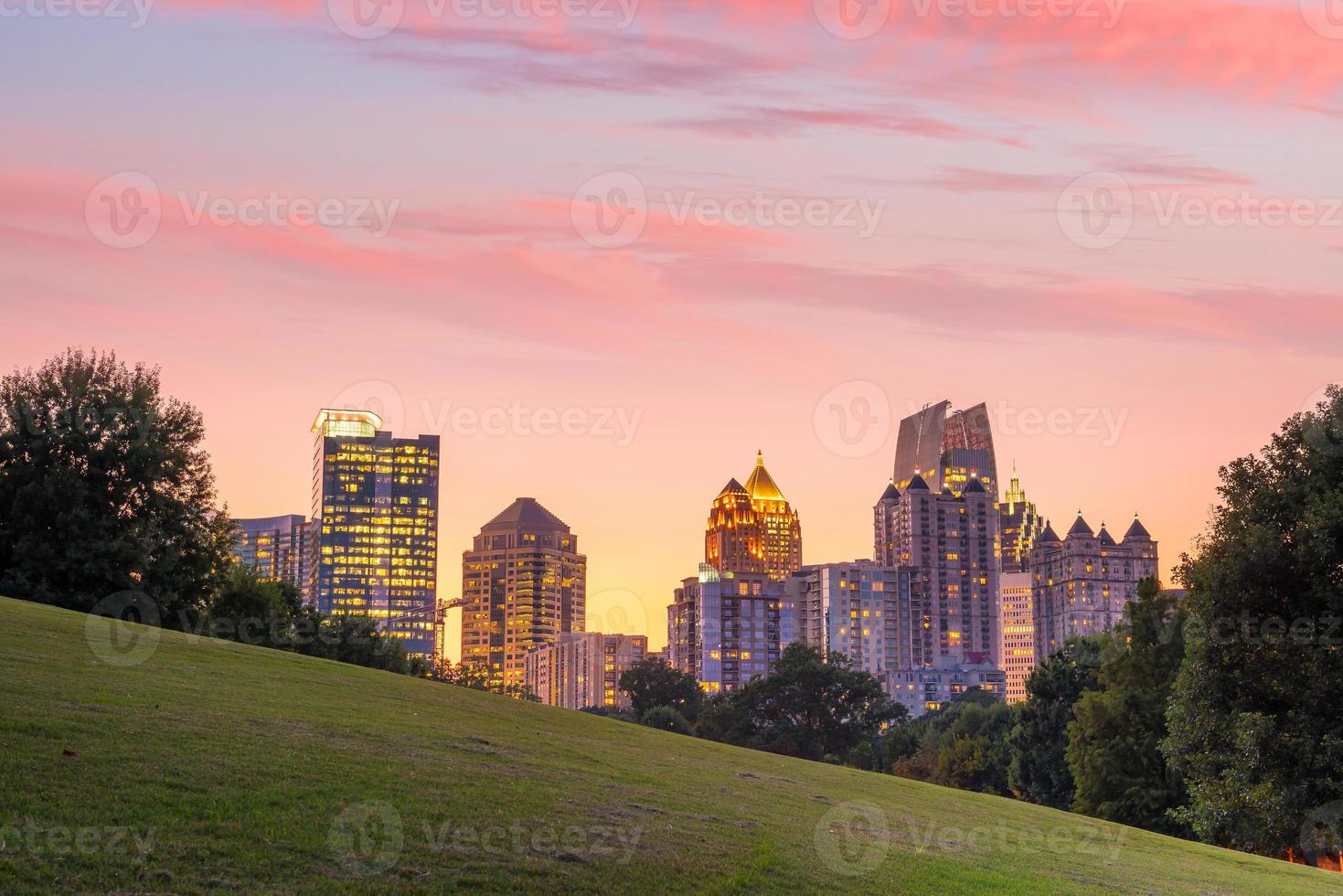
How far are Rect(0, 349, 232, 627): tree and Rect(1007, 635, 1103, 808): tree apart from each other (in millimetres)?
54982

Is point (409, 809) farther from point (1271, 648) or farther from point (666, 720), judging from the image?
point (666, 720)

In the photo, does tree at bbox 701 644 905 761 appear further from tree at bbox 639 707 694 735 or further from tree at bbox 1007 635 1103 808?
tree at bbox 1007 635 1103 808

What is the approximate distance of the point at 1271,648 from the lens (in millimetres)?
38406

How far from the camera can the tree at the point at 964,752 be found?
4163 inches

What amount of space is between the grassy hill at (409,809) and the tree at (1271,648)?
6.95 feet

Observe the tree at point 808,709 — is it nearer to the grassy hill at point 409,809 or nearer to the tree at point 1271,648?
the tree at point 1271,648

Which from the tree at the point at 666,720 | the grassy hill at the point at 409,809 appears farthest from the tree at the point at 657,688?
the grassy hill at the point at 409,809

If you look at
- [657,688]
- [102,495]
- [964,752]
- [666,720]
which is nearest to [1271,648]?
[102,495]

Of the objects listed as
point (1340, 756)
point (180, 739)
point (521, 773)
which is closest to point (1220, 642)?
point (1340, 756)

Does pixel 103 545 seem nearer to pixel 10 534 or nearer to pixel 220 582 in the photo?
pixel 10 534

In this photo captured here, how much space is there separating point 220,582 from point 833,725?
90154 mm

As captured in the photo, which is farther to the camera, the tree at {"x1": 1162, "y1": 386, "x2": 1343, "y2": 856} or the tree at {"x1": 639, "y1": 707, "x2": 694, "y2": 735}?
the tree at {"x1": 639, "y1": 707, "x2": 694, "y2": 735}

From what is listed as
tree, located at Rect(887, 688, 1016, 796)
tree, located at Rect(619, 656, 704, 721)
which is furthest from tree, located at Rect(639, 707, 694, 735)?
tree, located at Rect(887, 688, 1016, 796)

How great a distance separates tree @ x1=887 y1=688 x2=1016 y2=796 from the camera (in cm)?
10575
